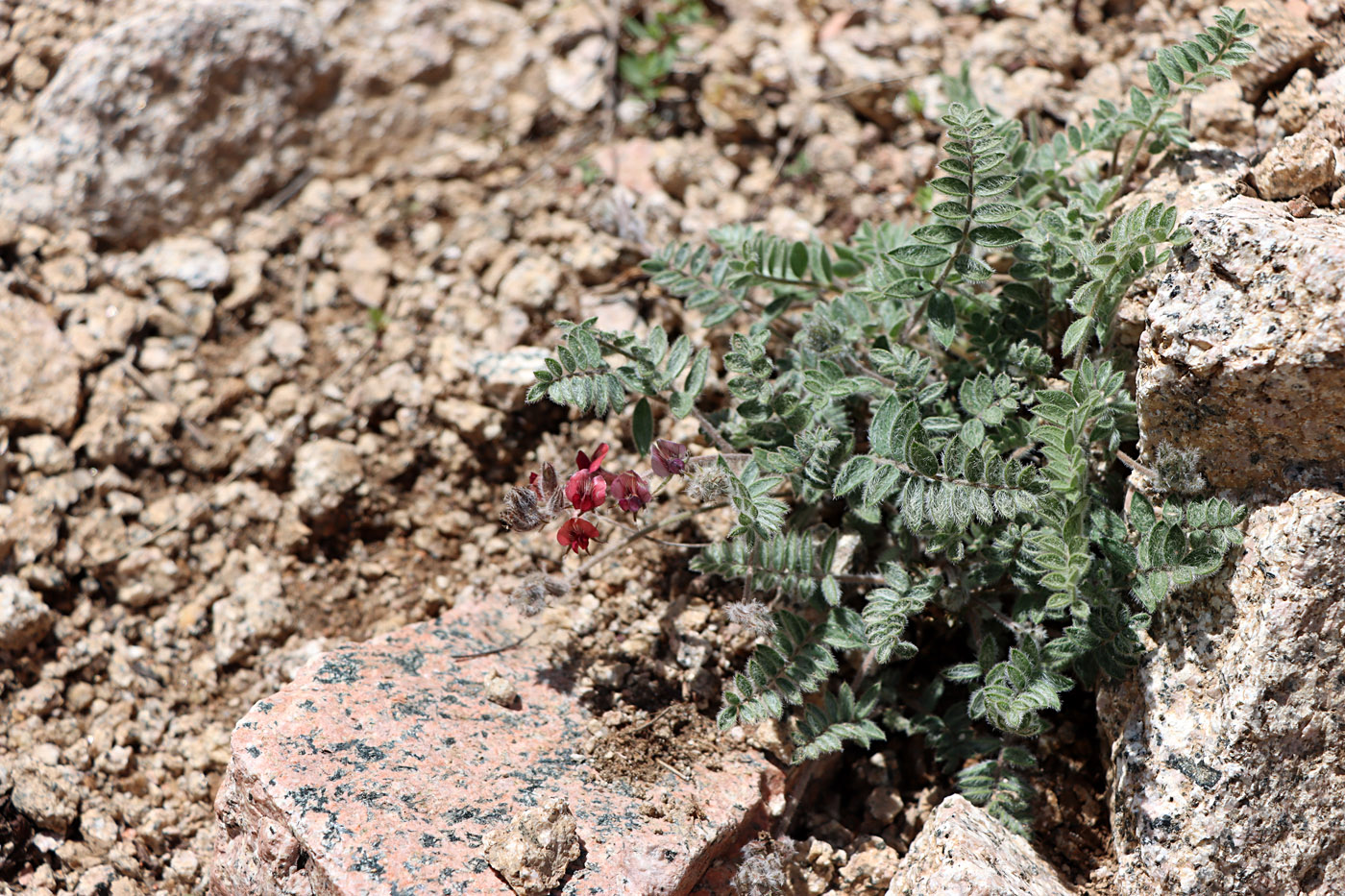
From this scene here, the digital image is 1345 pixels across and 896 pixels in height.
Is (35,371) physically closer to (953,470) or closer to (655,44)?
(655,44)

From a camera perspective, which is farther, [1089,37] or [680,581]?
[1089,37]

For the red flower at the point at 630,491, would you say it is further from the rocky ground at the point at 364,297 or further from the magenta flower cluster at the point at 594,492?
the rocky ground at the point at 364,297

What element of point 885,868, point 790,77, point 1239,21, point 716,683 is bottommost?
point 885,868

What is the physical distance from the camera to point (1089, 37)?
458 cm

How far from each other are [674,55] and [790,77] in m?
0.57

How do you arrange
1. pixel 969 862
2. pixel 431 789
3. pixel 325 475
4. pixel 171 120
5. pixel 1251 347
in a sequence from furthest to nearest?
pixel 171 120 → pixel 325 475 → pixel 431 789 → pixel 969 862 → pixel 1251 347

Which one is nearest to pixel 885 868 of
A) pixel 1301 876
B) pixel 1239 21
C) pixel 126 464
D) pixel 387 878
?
pixel 1301 876

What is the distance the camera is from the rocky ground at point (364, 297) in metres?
3.43

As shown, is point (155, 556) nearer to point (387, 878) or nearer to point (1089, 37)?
point (387, 878)

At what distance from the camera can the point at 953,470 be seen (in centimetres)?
292

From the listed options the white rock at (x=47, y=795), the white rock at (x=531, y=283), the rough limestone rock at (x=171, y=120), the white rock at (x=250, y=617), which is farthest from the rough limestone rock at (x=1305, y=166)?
the white rock at (x=47, y=795)

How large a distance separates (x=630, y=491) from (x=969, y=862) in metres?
1.37

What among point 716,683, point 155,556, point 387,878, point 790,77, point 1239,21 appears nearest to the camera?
point 387,878

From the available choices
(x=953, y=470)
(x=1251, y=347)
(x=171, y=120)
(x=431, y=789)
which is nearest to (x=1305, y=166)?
(x=1251, y=347)
